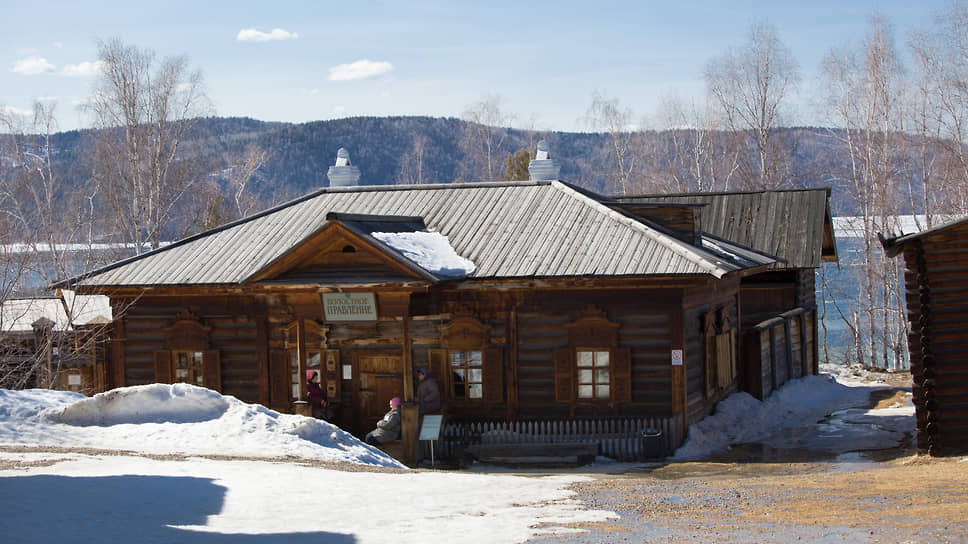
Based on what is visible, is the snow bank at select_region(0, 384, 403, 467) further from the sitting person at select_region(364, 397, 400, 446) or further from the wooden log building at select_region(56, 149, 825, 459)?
the wooden log building at select_region(56, 149, 825, 459)

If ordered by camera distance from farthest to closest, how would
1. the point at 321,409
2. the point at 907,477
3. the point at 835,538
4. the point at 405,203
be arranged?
the point at 405,203
the point at 321,409
the point at 907,477
the point at 835,538

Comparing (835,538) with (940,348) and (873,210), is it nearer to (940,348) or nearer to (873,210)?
(940,348)

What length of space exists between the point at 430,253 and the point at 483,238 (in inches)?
64.3

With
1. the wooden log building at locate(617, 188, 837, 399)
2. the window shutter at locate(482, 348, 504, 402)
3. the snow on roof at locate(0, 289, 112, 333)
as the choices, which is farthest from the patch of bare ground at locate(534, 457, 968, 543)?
the snow on roof at locate(0, 289, 112, 333)

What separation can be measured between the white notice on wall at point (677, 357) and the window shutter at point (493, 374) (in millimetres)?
3300

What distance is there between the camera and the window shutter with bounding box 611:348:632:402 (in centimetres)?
1903

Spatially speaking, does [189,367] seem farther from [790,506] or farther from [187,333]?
[790,506]

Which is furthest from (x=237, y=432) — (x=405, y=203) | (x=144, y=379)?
(x=405, y=203)

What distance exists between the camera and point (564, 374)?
63.5ft

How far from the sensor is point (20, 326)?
2805cm

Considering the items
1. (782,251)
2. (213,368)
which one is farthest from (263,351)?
(782,251)

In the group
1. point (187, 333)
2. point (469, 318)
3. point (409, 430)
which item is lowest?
point (409, 430)

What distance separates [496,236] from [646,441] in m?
5.33

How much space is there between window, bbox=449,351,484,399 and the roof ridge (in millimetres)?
3996
